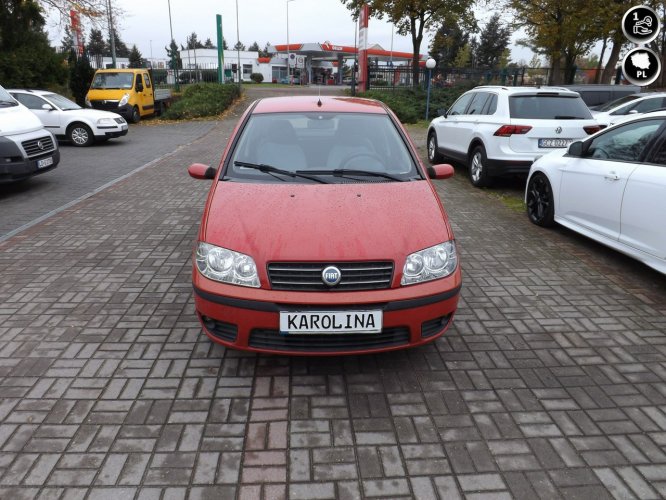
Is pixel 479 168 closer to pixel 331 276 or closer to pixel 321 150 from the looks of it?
pixel 321 150

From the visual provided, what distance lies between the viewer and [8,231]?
648cm

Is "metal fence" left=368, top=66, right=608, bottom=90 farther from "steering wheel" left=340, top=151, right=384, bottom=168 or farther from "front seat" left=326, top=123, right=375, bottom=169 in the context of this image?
"steering wheel" left=340, top=151, right=384, bottom=168

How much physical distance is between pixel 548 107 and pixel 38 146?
829 centimetres

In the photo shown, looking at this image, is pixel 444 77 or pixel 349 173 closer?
pixel 349 173


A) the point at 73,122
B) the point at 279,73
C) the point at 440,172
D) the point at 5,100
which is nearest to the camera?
the point at 440,172

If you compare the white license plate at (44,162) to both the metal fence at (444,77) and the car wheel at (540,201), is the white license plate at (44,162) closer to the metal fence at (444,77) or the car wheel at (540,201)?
the car wheel at (540,201)

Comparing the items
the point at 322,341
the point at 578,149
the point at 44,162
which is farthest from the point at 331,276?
the point at 44,162

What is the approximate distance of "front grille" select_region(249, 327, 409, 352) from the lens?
311cm

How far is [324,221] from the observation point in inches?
131

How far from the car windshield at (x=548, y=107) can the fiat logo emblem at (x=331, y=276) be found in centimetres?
637

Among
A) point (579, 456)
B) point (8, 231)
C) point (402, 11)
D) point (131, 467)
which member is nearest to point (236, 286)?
point (131, 467)

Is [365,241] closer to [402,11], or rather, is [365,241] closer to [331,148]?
[331,148]

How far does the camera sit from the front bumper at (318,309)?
302 centimetres

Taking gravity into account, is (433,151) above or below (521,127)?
below
